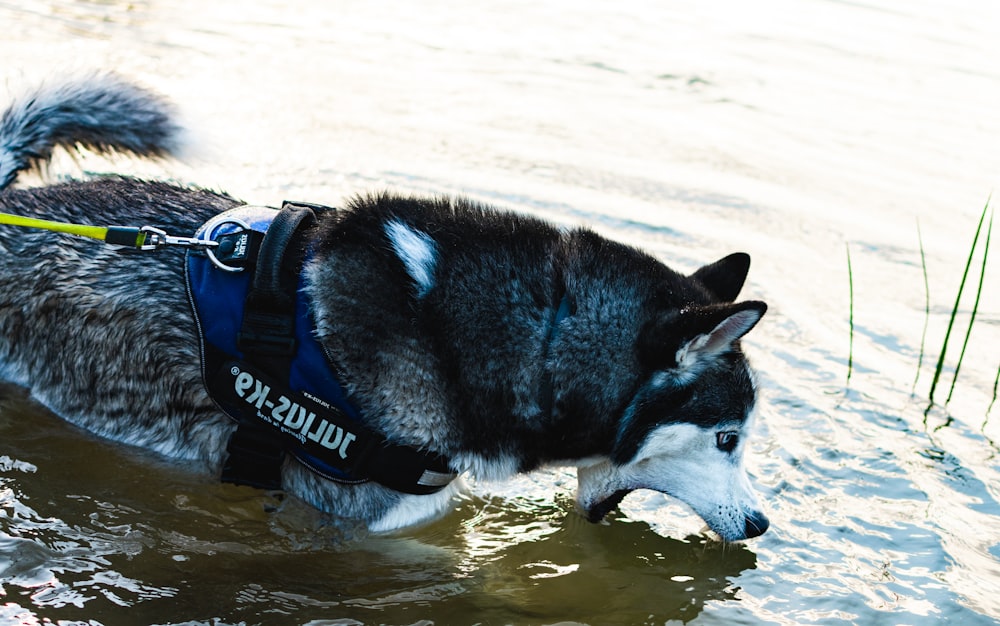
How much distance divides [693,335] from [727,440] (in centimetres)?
69

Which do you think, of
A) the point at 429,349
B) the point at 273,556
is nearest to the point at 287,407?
the point at 429,349

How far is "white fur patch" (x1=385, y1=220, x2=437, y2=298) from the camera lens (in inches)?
152

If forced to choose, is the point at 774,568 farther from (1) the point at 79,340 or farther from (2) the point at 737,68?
(2) the point at 737,68

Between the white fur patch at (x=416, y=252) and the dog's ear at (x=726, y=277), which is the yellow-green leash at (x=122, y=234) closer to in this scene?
the white fur patch at (x=416, y=252)

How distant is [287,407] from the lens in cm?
389

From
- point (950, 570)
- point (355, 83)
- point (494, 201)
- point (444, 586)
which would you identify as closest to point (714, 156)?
point (494, 201)

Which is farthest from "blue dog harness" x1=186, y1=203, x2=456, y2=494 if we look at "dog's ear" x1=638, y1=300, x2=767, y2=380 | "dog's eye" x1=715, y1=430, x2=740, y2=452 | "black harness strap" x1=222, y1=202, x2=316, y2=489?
"dog's eye" x1=715, y1=430, x2=740, y2=452

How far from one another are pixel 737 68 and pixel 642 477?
895 cm

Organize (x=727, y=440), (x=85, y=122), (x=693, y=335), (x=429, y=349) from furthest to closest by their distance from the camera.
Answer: (x=85, y=122)
(x=727, y=440)
(x=429, y=349)
(x=693, y=335)

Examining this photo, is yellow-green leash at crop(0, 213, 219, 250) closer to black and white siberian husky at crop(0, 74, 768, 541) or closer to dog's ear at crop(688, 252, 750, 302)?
black and white siberian husky at crop(0, 74, 768, 541)

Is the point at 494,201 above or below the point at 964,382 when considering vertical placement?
above

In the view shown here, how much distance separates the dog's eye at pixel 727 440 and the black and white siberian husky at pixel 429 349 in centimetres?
2

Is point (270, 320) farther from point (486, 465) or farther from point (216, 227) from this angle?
point (486, 465)

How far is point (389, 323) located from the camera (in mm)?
3850
